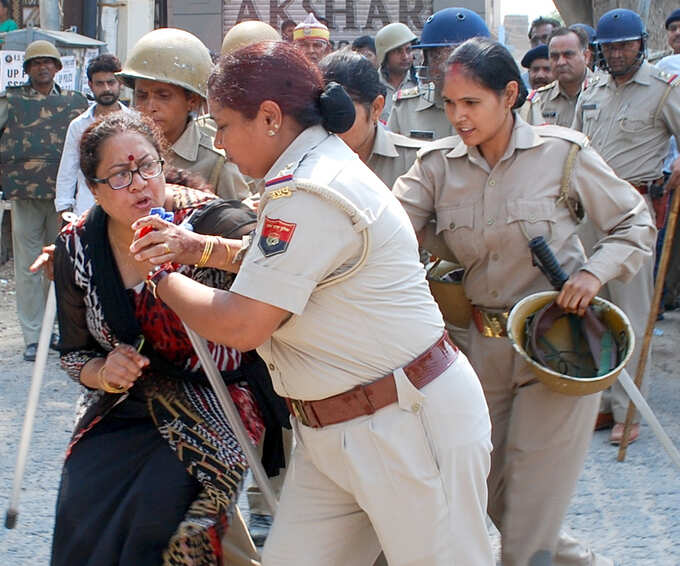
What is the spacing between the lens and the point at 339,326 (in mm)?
2592

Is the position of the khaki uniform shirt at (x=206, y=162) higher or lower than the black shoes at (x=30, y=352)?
higher

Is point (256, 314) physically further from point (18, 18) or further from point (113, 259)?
point (18, 18)

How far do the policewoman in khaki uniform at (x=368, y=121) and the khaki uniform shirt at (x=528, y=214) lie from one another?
58 centimetres

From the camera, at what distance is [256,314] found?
2.49 m

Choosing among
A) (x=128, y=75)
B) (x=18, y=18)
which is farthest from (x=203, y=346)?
(x=18, y=18)

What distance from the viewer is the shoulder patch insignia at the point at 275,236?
97.3 inches

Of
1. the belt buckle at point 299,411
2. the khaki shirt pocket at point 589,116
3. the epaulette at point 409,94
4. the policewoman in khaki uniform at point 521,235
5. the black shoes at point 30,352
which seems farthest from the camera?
the black shoes at point 30,352

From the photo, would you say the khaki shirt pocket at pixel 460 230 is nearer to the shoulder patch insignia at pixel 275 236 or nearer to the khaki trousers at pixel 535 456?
the khaki trousers at pixel 535 456

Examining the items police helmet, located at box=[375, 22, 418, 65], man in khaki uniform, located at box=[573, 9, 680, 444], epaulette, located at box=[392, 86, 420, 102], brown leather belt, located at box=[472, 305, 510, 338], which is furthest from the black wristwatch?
police helmet, located at box=[375, 22, 418, 65]

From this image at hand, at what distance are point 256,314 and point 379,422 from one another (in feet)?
1.42

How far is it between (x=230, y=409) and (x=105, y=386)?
15.7 inches

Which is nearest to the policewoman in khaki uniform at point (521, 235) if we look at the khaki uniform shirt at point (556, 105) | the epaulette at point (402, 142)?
the epaulette at point (402, 142)

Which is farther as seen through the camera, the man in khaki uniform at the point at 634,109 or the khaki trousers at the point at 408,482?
the man in khaki uniform at the point at 634,109

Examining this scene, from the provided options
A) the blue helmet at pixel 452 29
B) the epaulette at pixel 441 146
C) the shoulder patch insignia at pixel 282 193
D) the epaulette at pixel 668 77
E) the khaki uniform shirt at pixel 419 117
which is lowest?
the khaki uniform shirt at pixel 419 117
